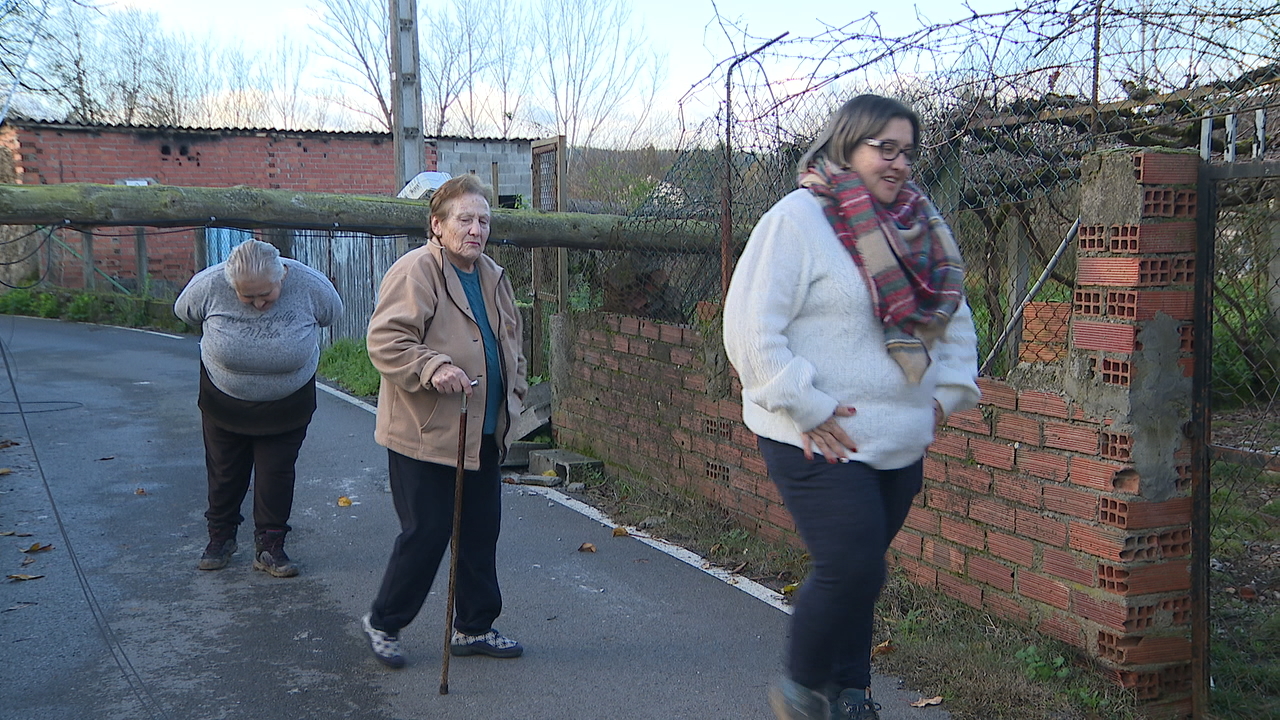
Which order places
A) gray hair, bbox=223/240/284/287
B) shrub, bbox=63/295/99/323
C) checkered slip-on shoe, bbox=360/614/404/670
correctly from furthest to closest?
1. shrub, bbox=63/295/99/323
2. gray hair, bbox=223/240/284/287
3. checkered slip-on shoe, bbox=360/614/404/670

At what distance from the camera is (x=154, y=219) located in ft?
23.2

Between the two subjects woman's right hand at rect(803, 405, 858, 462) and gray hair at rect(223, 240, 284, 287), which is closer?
woman's right hand at rect(803, 405, 858, 462)

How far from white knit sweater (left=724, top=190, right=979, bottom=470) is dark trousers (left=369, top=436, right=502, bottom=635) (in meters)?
1.64

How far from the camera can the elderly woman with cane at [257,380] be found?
5656mm

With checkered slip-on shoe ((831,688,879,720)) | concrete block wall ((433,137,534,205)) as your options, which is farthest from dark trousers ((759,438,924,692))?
concrete block wall ((433,137,534,205))

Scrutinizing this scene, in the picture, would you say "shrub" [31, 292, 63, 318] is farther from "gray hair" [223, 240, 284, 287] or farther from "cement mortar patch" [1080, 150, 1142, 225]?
"cement mortar patch" [1080, 150, 1142, 225]

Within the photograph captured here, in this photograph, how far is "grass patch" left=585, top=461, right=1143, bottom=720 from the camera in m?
3.95

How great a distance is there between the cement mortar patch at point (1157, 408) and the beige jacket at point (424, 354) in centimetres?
233

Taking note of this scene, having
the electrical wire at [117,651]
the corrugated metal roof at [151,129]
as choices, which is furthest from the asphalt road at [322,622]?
the corrugated metal roof at [151,129]

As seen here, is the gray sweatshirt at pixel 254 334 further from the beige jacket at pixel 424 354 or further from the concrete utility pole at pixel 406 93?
the concrete utility pole at pixel 406 93

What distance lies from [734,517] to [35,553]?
3.86 meters

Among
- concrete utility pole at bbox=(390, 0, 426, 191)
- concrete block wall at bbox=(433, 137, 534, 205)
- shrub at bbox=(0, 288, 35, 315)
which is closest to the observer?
concrete utility pole at bbox=(390, 0, 426, 191)

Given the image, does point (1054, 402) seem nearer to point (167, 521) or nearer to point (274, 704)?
point (274, 704)

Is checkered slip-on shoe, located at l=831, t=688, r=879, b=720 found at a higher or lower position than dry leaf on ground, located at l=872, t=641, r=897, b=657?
higher
